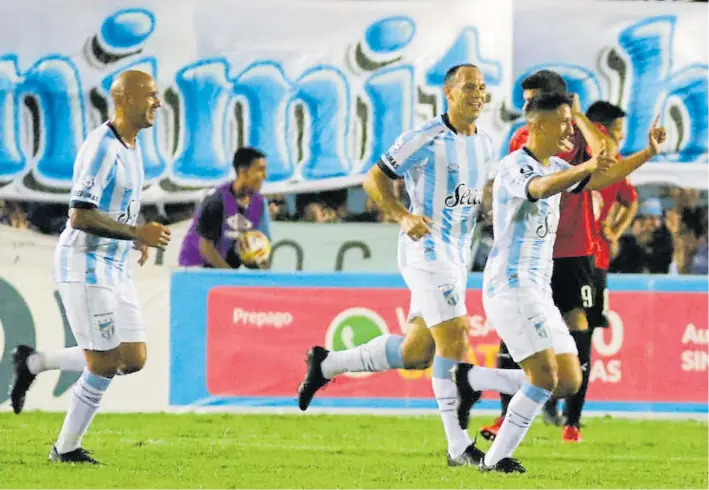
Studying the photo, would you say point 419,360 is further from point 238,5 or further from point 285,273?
point 238,5

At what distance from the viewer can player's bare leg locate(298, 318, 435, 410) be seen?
8.26m

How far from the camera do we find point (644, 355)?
36.6 feet

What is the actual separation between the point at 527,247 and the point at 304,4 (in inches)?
175

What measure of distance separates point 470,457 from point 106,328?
200 cm

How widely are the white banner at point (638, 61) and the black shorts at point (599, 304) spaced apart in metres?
1.90

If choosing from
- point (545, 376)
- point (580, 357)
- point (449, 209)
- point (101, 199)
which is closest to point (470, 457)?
point (545, 376)

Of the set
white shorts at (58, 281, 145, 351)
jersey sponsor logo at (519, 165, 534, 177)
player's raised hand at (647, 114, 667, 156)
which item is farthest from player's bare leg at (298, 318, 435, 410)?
player's raised hand at (647, 114, 667, 156)

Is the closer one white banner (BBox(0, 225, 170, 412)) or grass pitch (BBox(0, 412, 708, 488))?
grass pitch (BBox(0, 412, 708, 488))

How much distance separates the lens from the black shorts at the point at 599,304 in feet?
32.2

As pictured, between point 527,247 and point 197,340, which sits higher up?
point 527,247

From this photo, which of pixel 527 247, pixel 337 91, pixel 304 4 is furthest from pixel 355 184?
pixel 527 247

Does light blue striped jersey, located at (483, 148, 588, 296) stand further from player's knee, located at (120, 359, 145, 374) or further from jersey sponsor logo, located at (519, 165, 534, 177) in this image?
player's knee, located at (120, 359, 145, 374)

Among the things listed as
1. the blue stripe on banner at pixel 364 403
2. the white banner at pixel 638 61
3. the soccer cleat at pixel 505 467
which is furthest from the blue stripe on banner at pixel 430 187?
the white banner at pixel 638 61

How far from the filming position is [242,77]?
1127cm
